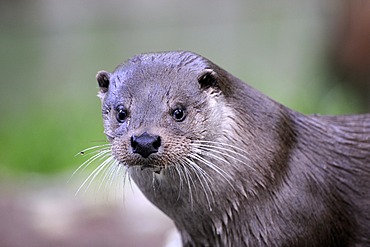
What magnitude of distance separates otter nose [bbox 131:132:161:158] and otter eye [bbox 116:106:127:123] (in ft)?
0.50

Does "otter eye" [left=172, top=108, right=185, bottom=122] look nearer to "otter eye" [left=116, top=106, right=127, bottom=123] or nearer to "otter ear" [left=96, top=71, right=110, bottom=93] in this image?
"otter eye" [left=116, top=106, right=127, bottom=123]

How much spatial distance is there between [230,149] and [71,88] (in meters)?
5.36

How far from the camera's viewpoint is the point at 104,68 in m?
7.98

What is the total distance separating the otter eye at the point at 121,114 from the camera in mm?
2643

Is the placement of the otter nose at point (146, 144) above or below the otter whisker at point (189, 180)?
above

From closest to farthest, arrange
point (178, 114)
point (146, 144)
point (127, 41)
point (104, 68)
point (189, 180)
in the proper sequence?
point (146, 144) → point (178, 114) → point (189, 180) → point (104, 68) → point (127, 41)

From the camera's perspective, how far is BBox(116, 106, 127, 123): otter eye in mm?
2643

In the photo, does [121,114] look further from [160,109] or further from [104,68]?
[104,68]

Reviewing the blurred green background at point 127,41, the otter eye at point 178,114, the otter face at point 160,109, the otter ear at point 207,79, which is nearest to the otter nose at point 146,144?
the otter face at point 160,109

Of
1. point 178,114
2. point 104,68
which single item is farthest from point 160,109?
point 104,68

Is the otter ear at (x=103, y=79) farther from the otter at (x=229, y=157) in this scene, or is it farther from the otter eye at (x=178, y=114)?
the otter eye at (x=178, y=114)

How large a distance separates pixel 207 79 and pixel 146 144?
332mm

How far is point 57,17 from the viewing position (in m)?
8.43

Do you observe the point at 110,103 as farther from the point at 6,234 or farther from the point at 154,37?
the point at 154,37
